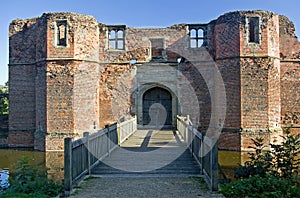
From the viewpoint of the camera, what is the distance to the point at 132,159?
8.78m

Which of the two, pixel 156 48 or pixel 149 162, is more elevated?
pixel 156 48

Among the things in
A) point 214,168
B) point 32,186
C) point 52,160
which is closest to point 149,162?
point 214,168

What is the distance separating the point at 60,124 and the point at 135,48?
5.90 metres

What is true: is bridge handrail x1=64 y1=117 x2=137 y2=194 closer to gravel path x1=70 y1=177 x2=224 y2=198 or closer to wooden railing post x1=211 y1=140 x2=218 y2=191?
gravel path x1=70 y1=177 x2=224 y2=198

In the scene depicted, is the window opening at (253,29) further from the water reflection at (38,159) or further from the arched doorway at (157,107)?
the water reflection at (38,159)

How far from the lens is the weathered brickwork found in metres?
16.5

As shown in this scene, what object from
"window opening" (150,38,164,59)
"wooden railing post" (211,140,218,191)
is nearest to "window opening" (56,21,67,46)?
"window opening" (150,38,164,59)

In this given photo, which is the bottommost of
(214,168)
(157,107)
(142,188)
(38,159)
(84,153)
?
(38,159)

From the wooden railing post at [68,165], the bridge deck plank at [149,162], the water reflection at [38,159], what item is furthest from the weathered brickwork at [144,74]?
the wooden railing post at [68,165]

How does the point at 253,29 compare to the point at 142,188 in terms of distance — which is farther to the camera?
the point at 253,29

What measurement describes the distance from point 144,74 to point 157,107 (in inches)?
81.5

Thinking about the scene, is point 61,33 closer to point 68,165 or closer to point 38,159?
point 38,159

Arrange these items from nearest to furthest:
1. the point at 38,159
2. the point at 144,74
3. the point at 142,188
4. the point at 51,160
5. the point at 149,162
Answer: the point at 142,188, the point at 149,162, the point at 51,160, the point at 38,159, the point at 144,74

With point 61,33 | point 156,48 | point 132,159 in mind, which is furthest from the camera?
point 156,48
